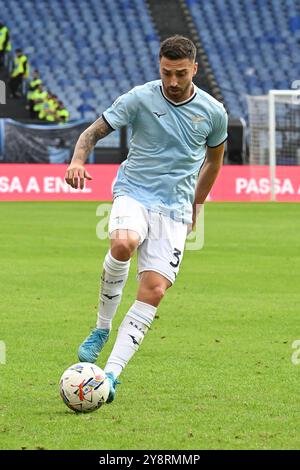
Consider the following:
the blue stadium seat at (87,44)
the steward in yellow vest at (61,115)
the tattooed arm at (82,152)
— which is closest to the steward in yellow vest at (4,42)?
the steward in yellow vest at (61,115)

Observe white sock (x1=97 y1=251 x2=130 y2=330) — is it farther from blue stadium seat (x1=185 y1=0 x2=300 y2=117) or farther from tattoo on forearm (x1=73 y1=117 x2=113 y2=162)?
blue stadium seat (x1=185 y1=0 x2=300 y2=117)

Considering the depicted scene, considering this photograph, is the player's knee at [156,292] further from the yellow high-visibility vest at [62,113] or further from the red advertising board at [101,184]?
the yellow high-visibility vest at [62,113]

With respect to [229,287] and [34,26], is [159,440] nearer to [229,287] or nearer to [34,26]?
[229,287]

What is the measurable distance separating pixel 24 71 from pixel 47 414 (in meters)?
27.4

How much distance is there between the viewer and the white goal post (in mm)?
30641

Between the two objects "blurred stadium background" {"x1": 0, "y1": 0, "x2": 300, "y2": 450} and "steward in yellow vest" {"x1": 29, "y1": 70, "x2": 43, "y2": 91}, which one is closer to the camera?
"blurred stadium background" {"x1": 0, "y1": 0, "x2": 300, "y2": 450}

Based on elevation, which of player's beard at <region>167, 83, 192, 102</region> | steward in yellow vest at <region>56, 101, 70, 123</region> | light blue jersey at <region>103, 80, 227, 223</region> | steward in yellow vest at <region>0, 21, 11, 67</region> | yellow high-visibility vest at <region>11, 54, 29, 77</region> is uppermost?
player's beard at <region>167, 83, 192, 102</region>

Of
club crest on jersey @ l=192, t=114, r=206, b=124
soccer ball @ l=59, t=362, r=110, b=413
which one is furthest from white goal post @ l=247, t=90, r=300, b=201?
soccer ball @ l=59, t=362, r=110, b=413

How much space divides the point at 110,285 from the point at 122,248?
46 cm

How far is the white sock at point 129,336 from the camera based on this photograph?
6.90m

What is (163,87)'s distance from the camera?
287 inches

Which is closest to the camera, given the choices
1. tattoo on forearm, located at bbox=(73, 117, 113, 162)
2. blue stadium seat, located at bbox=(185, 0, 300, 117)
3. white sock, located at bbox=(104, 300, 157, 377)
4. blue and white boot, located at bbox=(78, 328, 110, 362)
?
white sock, located at bbox=(104, 300, 157, 377)

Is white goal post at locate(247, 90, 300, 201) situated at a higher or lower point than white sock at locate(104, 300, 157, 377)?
lower
